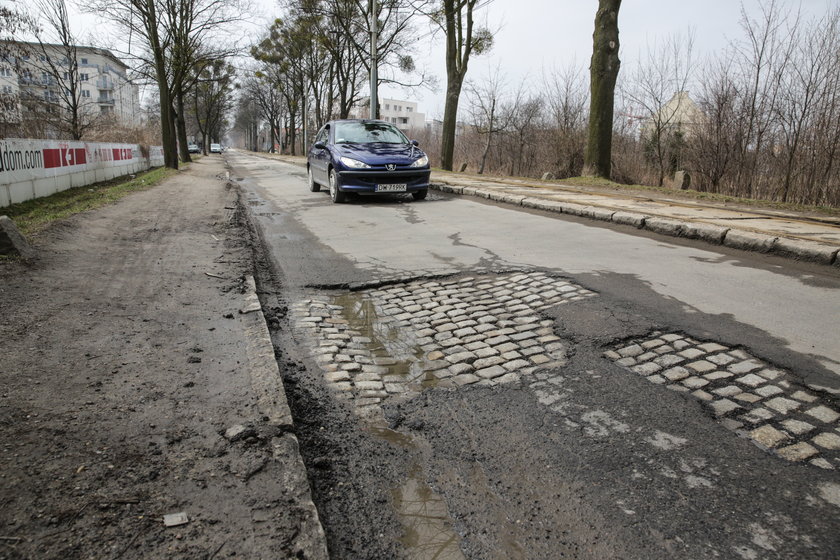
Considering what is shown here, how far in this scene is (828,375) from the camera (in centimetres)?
288

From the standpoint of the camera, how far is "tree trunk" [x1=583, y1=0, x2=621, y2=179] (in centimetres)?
1348

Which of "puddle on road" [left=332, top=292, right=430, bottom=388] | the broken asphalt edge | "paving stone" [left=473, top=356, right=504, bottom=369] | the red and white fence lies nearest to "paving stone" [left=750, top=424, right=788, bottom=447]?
"paving stone" [left=473, top=356, right=504, bottom=369]

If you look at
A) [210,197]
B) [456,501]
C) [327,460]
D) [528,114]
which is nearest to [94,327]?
[327,460]

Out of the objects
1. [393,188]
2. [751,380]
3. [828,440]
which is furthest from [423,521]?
[393,188]

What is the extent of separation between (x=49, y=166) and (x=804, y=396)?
557 inches

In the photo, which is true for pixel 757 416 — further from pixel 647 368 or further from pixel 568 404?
pixel 568 404

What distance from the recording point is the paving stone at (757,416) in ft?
8.19

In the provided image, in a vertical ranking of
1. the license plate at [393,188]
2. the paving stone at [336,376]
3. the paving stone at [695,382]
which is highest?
the license plate at [393,188]

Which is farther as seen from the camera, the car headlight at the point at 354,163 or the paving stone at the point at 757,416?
the car headlight at the point at 354,163

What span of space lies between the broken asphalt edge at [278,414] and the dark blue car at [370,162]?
683cm

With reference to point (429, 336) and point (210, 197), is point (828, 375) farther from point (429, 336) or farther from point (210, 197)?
point (210, 197)

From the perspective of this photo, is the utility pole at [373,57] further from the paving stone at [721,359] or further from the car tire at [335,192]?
the paving stone at [721,359]

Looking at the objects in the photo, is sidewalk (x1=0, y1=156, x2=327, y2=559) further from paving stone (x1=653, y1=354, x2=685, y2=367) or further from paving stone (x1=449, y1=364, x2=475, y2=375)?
paving stone (x1=653, y1=354, x2=685, y2=367)

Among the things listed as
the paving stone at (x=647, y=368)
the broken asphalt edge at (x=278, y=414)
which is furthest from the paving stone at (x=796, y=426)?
the broken asphalt edge at (x=278, y=414)
